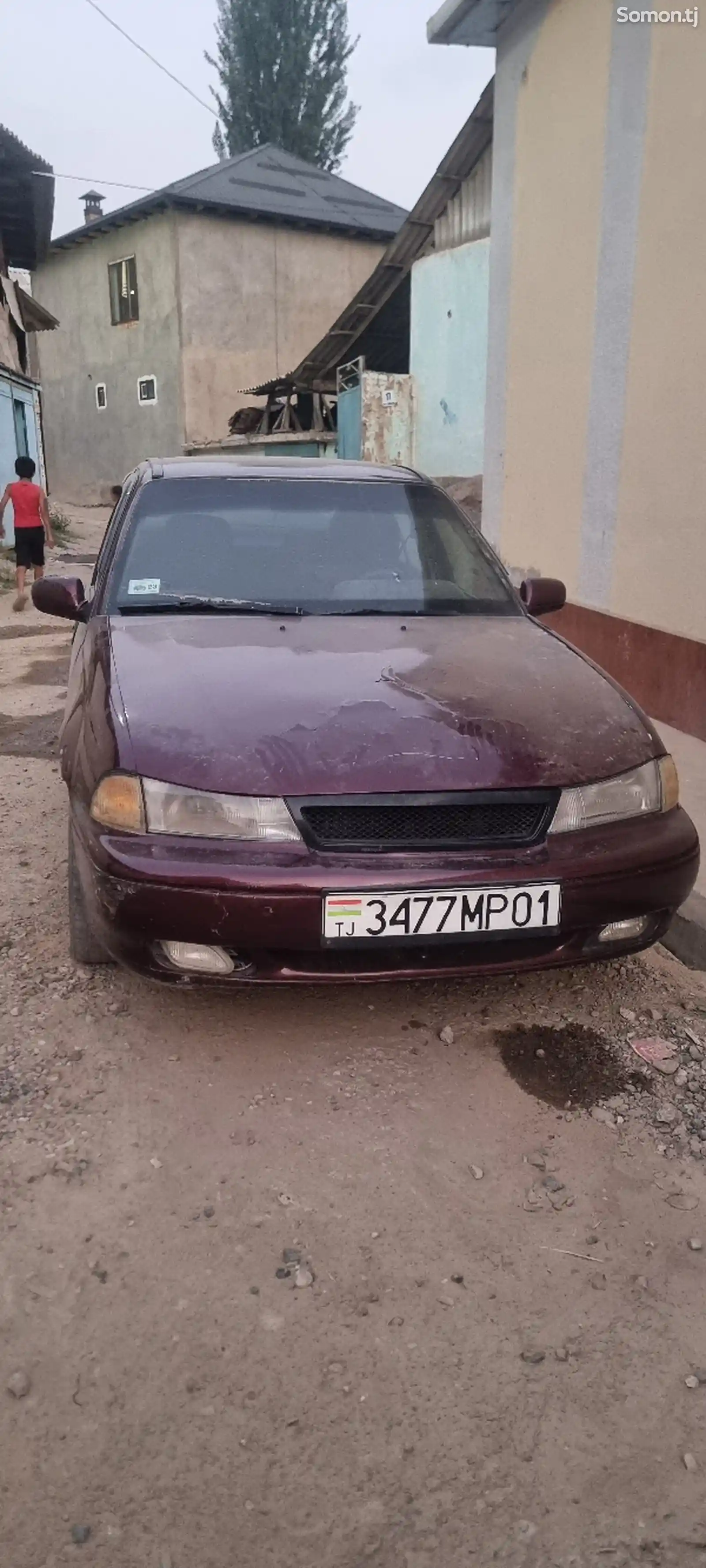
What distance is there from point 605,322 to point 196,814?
5.04 meters

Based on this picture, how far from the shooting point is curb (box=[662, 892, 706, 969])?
3293 mm

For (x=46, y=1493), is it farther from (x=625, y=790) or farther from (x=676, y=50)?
(x=676, y=50)

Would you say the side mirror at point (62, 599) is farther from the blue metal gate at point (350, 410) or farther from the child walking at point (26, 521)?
the blue metal gate at point (350, 410)

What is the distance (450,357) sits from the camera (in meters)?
15.1

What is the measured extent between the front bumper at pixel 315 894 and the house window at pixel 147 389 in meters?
26.3

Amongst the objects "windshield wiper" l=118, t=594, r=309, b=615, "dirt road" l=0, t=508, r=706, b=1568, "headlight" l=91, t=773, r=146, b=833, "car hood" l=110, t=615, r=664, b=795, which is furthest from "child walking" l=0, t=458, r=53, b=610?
"headlight" l=91, t=773, r=146, b=833

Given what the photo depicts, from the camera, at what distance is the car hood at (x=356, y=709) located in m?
2.42

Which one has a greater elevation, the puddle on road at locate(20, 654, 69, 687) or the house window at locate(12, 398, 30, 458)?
the house window at locate(12, 398, 30, 458)

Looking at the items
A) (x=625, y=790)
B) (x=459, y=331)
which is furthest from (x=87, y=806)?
(x=459, y=331)

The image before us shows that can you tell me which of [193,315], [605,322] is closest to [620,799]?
[605,322]

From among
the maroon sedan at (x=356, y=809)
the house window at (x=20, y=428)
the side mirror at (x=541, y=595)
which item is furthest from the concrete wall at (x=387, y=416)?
the maroon sedan at (x=356, y=809)

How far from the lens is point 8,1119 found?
2.42 metres

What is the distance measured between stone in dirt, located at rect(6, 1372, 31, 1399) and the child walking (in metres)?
10.3

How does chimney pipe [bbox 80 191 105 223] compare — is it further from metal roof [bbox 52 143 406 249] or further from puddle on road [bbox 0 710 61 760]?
puddle on road [bbox 0 710 61 760]
